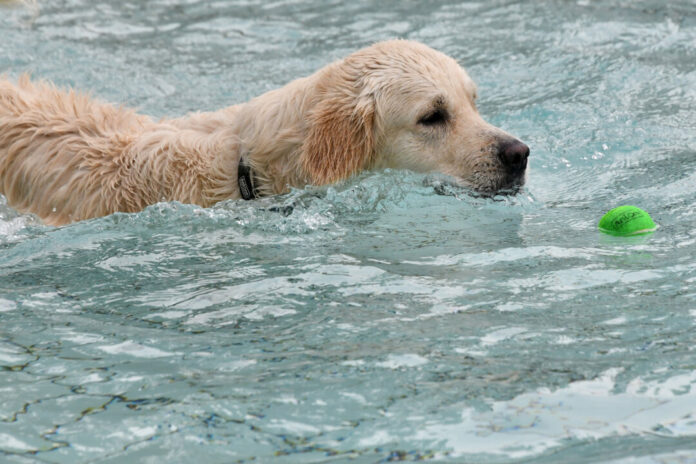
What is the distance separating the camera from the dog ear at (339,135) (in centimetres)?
488

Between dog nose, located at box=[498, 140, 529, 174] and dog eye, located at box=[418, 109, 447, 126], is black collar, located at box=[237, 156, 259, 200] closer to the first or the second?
dog eye, located at box=[418, 109, 447, 126]

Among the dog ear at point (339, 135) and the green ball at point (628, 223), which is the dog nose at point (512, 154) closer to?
the green ball at point (628, 223)

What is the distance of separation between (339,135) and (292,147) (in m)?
0.26

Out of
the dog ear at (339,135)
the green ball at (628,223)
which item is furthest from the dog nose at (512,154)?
the dog ear at (339,135)

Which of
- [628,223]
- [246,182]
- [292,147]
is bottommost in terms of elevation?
[628,223]

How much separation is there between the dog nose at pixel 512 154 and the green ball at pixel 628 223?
603 millimetres

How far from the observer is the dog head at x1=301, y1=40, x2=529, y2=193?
4.95m

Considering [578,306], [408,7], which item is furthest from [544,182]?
[408,7]

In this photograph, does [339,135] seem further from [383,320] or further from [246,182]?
[383,320]

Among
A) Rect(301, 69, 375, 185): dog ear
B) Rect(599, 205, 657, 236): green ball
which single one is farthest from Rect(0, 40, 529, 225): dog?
Rect(599, 205, 657, 236): green ball

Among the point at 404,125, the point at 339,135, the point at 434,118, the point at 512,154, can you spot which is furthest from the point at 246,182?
the point at 512,154

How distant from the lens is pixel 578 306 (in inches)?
146

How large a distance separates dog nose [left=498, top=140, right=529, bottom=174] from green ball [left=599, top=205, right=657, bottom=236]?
23.8 inches

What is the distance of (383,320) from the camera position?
3652 millimetres
